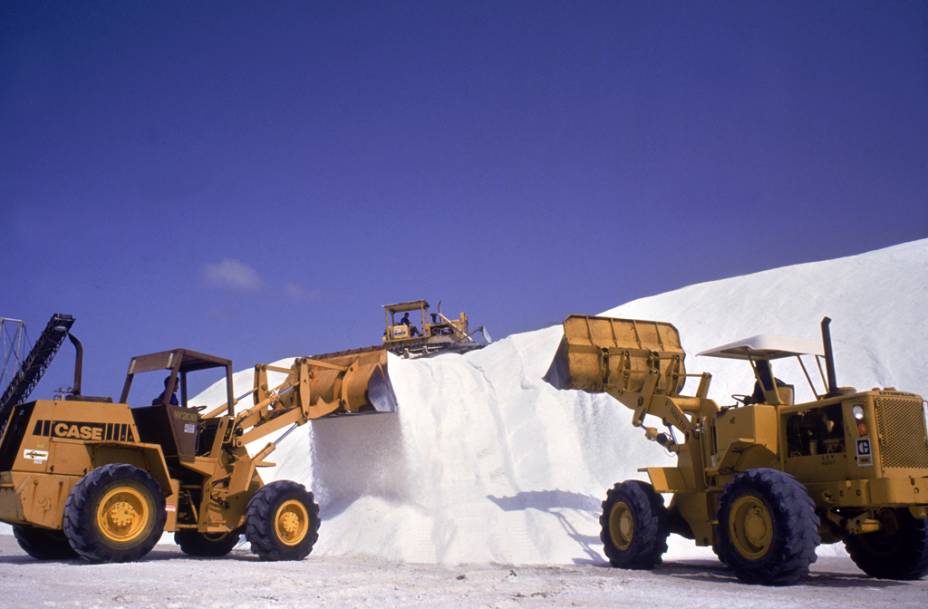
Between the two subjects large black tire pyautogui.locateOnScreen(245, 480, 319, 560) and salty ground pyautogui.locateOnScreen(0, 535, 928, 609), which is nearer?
salty ground pyautogui.locateOnScreen(0, 535, 928, 609)

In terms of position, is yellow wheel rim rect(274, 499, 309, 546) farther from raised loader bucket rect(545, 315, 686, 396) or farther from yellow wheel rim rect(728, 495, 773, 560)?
yellow wheel rim rect(728, 495, 773, 560)

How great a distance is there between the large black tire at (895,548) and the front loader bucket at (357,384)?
7.09 meters

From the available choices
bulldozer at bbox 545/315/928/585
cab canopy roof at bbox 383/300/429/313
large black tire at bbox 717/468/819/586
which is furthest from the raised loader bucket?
cab canopy roof at bbox 383/300/429/313

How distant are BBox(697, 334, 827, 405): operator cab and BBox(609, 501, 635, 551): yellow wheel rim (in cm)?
203

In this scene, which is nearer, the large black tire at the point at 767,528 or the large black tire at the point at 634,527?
the large black tire at the point at 767,528

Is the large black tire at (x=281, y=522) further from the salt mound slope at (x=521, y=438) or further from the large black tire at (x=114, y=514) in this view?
the large black tire at (x=114, y=514)

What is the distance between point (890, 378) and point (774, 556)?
8.91 m

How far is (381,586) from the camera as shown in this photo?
25.7ft

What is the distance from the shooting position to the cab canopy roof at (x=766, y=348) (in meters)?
10.1

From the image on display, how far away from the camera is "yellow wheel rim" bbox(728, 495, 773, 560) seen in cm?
866

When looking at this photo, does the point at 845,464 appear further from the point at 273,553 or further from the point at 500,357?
the point at 500,357

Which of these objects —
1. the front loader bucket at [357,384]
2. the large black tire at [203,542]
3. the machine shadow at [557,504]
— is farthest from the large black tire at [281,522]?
the machine shadow at [557,504]

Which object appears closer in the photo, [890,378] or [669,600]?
[669,600]

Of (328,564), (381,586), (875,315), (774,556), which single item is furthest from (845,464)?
(875,315)
